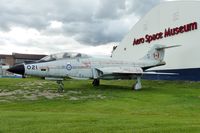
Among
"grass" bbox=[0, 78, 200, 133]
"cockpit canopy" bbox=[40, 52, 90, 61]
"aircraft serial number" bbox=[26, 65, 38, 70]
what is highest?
"cockpit canopy" bbox=[40, 52, 90, 61]

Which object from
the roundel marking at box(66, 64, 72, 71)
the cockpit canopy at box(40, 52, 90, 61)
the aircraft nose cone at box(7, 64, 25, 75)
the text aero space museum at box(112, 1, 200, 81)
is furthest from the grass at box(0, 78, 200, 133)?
the text aero space museum at box(112, 1, 200, 81)

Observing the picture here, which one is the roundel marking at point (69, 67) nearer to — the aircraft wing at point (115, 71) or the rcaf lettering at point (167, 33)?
the aircraft wing at point (115, 71)

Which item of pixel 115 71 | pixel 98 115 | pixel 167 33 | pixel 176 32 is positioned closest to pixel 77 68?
pixel 115 71

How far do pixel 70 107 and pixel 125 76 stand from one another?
10.2 meters

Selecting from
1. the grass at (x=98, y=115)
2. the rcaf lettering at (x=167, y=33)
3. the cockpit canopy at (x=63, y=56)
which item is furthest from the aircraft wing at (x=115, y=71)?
the rcaf lettering at (x=167, y=33)

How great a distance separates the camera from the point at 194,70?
99.1ft

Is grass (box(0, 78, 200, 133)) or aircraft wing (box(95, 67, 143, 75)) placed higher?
aircraft wing (box(95, 67, 143, 75))

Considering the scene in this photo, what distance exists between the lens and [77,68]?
22.2 metres

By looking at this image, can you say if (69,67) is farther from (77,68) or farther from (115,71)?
(115,71)

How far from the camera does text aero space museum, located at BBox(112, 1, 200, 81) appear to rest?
30.3 m

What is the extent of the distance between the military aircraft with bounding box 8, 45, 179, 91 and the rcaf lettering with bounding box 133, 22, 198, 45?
759 centimetres

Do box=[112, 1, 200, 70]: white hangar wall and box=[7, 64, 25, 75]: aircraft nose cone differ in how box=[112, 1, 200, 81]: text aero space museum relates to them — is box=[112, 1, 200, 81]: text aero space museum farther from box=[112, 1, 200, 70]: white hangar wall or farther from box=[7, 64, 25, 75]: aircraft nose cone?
box=[7, 64, 25, 75]: aircraft nose cone

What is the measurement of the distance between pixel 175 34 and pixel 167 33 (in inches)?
53.8

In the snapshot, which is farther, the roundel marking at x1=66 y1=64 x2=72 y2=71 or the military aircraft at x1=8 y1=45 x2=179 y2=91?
the roundel marking at x1=66 y1=64 x2=72 y2=71
